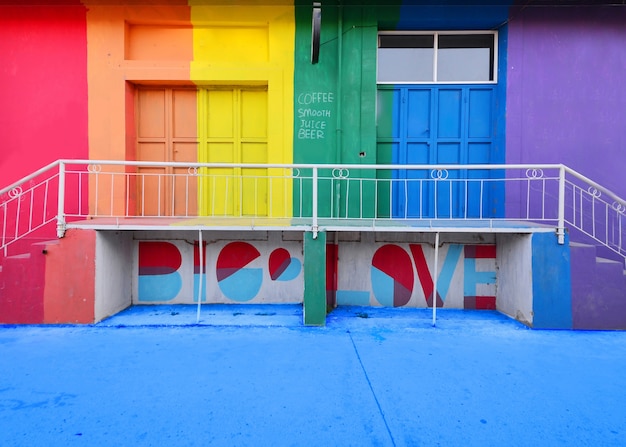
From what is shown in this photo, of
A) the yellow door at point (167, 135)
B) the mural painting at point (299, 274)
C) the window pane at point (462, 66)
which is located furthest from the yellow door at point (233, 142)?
the window pane at point (462, 66)

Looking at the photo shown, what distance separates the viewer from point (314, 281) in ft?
14.9

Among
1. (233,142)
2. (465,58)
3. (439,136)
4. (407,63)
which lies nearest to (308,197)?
(233,142)

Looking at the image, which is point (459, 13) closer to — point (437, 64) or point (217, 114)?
point (437, 64)

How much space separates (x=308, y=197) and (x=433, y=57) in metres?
3.10

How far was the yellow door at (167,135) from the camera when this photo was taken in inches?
236

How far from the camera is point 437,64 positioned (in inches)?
237

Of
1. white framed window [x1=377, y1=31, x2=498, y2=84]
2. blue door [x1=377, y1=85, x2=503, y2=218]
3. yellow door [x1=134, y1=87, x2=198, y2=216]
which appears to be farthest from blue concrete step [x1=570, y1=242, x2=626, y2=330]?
yellow door [x1=134, y1=87, x2=198, y2=216]

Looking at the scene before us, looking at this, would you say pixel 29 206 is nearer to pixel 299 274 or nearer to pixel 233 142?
pixel 233 142

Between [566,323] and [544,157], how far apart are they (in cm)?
259

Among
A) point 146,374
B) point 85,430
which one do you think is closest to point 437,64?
point 146,374

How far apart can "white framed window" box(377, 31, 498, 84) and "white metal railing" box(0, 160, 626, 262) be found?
1.57 metres

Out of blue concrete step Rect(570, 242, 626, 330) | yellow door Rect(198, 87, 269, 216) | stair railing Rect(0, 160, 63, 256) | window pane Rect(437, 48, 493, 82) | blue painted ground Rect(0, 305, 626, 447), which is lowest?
blue painted ground Rect(0, 305, 626, 447)

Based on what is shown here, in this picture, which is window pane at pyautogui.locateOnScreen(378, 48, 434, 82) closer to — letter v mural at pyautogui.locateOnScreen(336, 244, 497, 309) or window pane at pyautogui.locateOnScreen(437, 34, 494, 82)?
window pane at pyautogui.locateOnScreen(437, 34, 494, 82)

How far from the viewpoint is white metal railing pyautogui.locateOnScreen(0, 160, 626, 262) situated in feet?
18.6
